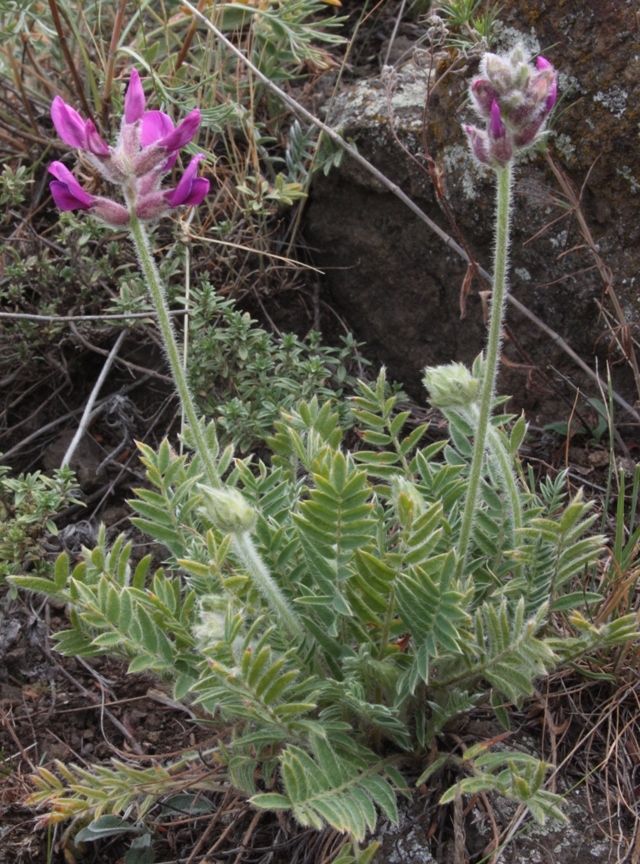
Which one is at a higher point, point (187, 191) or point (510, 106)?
point (510, 106)

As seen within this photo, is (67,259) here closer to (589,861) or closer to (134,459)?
(134,459)

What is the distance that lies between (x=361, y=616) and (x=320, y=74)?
2.48 m

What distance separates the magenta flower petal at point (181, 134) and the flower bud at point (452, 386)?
0.67m

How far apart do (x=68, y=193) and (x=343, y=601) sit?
3.26 feet

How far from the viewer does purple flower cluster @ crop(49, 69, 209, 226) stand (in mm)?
1943

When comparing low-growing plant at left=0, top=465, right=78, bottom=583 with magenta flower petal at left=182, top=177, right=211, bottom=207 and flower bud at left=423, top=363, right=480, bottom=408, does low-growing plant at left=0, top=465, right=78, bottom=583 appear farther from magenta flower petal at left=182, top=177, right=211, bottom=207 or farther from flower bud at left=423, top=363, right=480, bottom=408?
flower bud at left=423, top=363, right=480, bottom=408

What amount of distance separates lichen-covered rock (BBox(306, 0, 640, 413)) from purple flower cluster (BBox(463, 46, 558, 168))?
49.6 inches

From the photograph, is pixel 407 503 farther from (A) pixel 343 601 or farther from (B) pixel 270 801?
(B) pixel 270 801

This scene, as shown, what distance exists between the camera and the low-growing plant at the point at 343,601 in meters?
Answer: 1.90

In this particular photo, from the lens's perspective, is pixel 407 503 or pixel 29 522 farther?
pixel 29 522

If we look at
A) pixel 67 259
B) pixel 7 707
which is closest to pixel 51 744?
pixel 7 707

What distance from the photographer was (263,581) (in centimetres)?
206

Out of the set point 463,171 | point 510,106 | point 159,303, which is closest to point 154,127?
point 159,303

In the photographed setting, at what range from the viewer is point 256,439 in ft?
10.8
